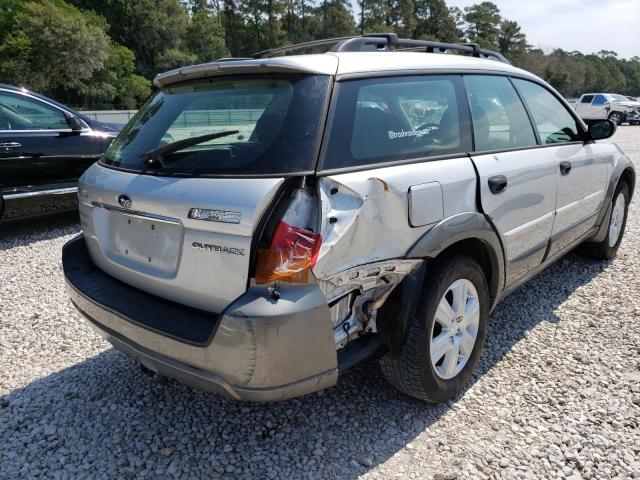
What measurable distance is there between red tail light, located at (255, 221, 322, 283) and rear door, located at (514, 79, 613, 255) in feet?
7.03

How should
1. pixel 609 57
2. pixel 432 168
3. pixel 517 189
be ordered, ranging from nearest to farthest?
pixel 432 168
pixel 517 189
pixel 609 57

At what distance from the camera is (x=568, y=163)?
A: 3426 mm

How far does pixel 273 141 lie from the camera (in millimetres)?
2027

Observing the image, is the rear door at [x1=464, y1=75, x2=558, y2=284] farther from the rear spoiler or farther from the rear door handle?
the rear spoiler

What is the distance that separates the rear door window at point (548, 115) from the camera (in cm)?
335

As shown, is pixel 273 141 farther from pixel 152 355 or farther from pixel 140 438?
pixel 140 438

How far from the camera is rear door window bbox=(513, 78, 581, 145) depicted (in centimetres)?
335

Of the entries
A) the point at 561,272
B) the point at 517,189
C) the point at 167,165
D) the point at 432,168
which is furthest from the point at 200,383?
the point at 561,272

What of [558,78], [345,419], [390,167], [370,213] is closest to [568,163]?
[390,167]

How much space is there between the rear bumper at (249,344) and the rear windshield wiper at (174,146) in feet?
2.14

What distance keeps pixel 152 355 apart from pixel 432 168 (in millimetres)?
1510

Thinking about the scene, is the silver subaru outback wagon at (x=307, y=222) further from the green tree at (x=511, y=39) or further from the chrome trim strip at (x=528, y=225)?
the green tree at (x=511, y=39)

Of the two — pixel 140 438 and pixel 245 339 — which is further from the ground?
pixel 245 339

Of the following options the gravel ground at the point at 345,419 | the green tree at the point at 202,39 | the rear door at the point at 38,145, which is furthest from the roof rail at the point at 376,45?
the green tree at the point at 202,39
